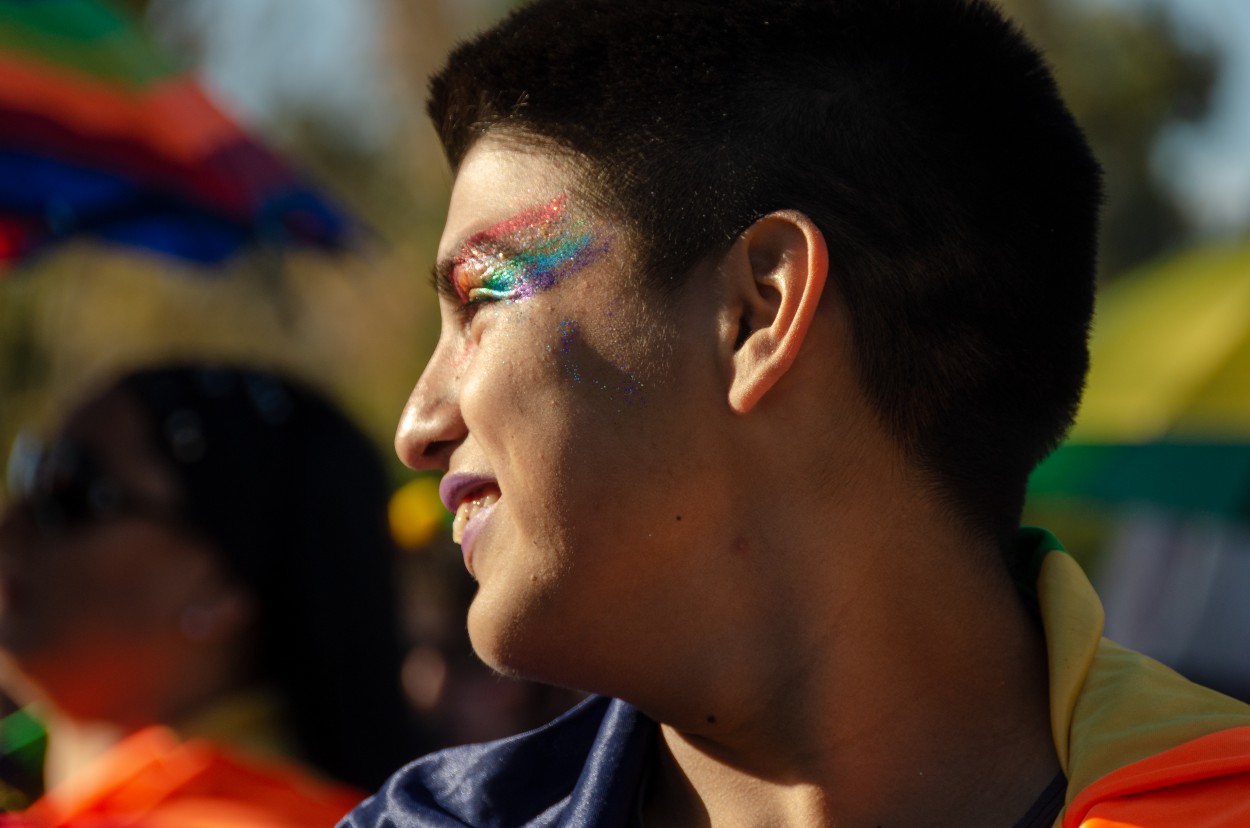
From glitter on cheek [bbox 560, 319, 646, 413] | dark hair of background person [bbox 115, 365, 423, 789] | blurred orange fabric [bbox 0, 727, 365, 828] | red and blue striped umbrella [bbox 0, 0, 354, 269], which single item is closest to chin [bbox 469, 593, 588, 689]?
glitter on cheek [bbox 560, 319, 646, 413]

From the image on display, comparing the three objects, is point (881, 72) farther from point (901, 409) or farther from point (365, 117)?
point (365, 117)

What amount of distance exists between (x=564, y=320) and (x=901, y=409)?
18.4 inches

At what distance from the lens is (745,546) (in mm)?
1938

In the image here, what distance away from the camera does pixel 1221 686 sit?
686cm

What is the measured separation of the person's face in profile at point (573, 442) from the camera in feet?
6.24

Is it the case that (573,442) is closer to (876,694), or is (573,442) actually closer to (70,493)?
(876,694)

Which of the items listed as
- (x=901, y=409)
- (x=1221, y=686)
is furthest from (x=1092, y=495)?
(x=901, y=409)

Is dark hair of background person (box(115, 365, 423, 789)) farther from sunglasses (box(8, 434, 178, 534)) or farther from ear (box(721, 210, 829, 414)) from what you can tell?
ear (box(721, 210, 829, 414))

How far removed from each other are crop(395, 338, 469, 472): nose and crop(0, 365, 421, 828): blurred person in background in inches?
61.7

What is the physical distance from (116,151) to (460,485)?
2926 millimetres

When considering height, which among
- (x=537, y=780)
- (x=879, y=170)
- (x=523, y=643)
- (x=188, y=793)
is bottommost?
(x=188, y=793)

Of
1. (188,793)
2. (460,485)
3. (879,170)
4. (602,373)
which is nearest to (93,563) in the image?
(188,793)

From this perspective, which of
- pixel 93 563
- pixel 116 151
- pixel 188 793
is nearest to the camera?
pixel 188 793

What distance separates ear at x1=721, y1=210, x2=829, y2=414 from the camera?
6.26 ft
